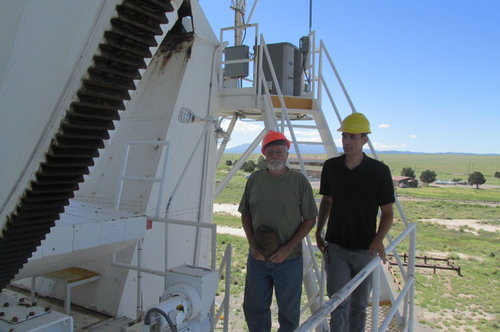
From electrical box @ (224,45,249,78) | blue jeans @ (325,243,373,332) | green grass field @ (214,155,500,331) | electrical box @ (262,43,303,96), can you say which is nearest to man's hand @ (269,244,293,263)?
blue jeans @ (325,243,373,332)

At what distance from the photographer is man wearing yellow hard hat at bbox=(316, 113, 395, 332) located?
325cm

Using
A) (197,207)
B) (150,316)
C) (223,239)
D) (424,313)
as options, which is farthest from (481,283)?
(150,316)

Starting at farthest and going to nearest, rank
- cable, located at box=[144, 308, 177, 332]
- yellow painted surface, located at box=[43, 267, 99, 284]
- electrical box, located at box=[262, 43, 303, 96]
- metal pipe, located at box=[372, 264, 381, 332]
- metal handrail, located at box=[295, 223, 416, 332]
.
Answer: electrical box, located at box=[262, 43, 303, 96], yellow painted surface, located at box=[43, 267, 99, 284], metal pipe, located at box=[372, 264, 381, 332], cable, located at box=[144, 308, 177, 332], metal handrail, located at box=[295, 223, 416, 332]

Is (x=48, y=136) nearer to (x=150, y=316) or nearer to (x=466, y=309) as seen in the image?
(x=150, y=316)

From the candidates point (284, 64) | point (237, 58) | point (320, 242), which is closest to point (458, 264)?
point (284, 64)

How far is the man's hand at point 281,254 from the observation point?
10.8 ft

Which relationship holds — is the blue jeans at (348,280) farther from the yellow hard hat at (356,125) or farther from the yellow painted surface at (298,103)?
the yellow painted surface at (298,103)

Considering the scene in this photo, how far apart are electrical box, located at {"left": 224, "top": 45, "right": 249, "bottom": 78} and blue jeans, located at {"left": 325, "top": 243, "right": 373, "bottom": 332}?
4.40 meters

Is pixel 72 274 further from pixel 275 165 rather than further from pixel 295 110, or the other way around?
pixel 295 110

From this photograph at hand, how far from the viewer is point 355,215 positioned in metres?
3.29

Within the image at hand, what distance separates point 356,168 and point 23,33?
260 centimetres

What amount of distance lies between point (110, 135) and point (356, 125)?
218 centimetres

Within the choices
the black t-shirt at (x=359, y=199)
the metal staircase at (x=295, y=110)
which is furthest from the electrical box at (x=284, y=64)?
the black t-shirt at (x=359, y=199)

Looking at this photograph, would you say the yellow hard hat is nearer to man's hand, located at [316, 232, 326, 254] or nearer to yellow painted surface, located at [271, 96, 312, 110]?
man's hand, located at [316, 232, 326, 254]
